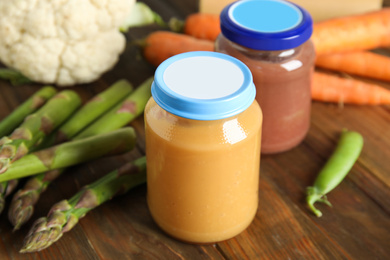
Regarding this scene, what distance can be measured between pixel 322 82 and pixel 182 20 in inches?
20.6

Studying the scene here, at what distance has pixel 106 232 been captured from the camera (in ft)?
3.32

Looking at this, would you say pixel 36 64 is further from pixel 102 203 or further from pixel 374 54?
pixel 374 54

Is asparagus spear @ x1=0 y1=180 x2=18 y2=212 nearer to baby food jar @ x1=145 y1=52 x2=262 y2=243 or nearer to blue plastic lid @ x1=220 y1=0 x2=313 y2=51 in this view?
baby food jar @ x1=145 y1=52 x2=262 y2=243

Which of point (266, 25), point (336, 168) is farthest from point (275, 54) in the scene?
point (336, 168)

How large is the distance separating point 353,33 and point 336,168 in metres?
0.51

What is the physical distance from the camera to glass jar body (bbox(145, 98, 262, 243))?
86 cm

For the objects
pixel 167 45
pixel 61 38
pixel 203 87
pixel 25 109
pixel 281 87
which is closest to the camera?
pixel 203 87

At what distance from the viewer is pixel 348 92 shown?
1.35 meters

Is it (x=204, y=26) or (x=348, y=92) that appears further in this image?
(x=204, y=26)

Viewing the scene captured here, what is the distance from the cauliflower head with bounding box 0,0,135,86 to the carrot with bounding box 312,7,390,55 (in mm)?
517

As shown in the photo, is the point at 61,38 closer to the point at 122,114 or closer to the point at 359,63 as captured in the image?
the point at 122,114

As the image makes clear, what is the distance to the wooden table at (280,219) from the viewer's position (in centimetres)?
97

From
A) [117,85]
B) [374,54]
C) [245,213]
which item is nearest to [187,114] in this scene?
[245,213]

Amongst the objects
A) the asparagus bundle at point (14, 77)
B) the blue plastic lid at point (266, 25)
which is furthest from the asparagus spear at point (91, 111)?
the blue plastic lid at point (266, 25)
